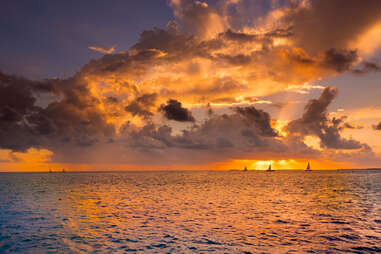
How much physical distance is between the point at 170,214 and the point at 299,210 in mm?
22790

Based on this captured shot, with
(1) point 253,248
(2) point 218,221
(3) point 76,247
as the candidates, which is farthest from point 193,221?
(3) point 76,247

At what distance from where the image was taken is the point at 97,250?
79.2 ft

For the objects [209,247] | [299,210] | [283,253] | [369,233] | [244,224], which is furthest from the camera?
[299,210]

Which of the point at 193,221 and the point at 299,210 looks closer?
the point at 193,221

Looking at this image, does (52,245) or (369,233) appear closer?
(52,245)

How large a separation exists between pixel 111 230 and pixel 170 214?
12.1 metres

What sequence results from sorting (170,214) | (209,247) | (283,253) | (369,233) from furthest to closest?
(170,214) → (369,233) → (209,247) → (283,253)

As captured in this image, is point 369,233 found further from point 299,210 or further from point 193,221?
point 193,221

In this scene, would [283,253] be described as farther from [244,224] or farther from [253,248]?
[244,224]

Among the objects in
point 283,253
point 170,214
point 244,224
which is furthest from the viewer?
point 170,214

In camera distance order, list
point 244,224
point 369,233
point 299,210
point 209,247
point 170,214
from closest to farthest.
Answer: point 209,247
point 369,233
point 244,224
point 170,214
point 299,210

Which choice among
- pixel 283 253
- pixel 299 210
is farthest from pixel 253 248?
pixel 299 210

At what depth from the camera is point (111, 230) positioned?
31.5 meters

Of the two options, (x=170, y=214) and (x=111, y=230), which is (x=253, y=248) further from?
(x=170, y=214)
